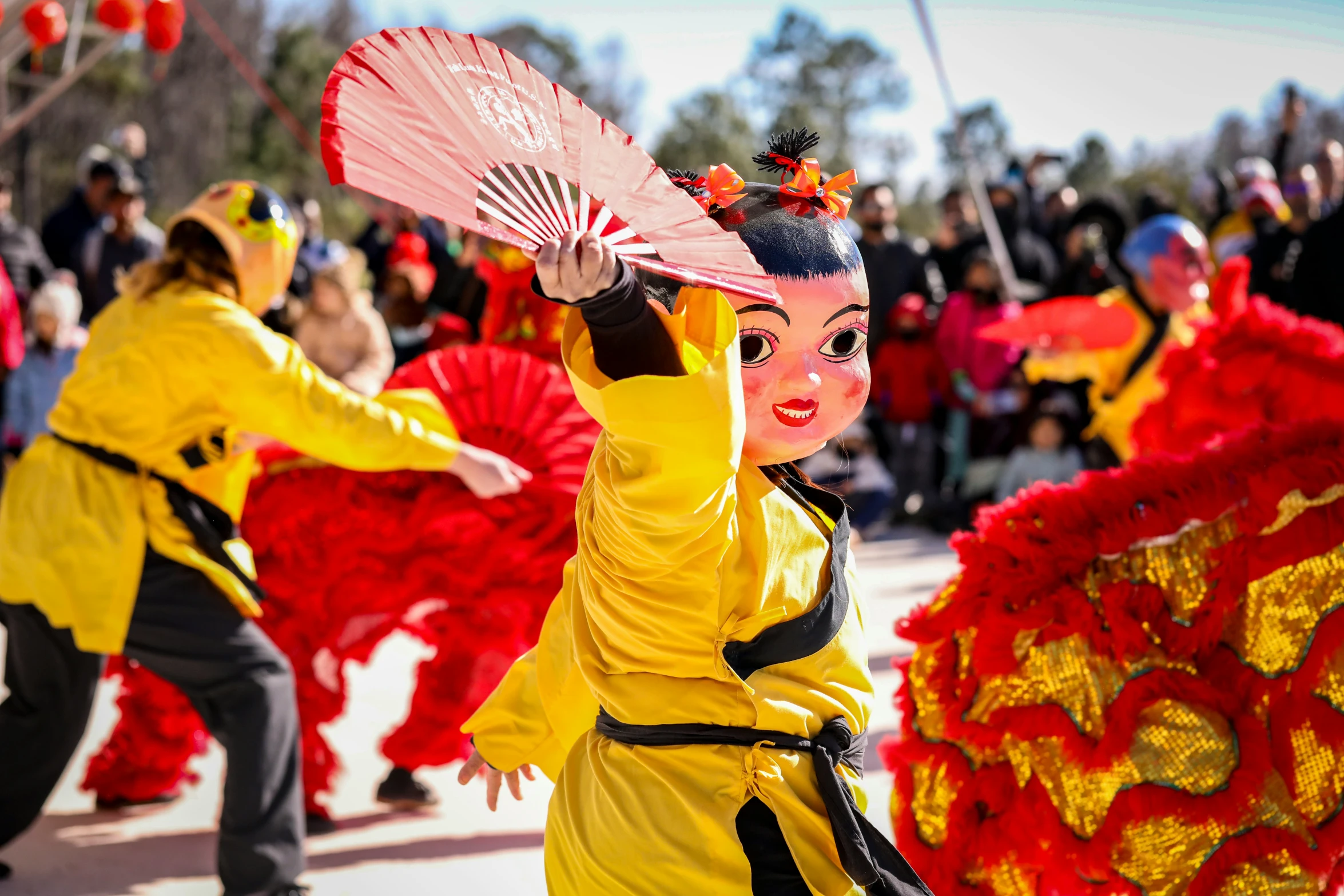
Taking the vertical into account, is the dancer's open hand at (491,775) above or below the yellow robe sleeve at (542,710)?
below

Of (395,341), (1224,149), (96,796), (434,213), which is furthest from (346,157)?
(1224,149)

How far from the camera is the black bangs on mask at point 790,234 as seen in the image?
4.93 feet

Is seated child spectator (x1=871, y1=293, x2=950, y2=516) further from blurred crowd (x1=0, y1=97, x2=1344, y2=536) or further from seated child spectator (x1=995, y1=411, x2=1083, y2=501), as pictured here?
seated child spectator (x1=995, y1=411, x2=1083, y2=501)

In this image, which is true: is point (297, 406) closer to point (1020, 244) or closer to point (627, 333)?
point (627, 333)

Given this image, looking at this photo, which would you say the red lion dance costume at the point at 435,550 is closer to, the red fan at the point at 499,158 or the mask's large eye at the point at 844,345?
the mask's large eye at the point at 844,345

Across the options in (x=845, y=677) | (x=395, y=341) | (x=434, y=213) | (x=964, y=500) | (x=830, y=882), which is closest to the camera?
(x=434, y=213)

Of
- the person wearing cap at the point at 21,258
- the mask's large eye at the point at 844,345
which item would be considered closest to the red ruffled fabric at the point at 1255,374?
the mask's large eye at the point at 844,345

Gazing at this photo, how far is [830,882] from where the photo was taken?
1412mm

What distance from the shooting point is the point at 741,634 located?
1.43m

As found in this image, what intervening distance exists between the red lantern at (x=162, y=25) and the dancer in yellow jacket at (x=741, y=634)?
20.4 feet

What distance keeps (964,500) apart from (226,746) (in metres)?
5.54

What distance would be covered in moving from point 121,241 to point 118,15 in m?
1.25

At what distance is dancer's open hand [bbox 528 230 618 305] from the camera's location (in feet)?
3.76

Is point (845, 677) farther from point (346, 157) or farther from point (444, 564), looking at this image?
point (444, 564)
